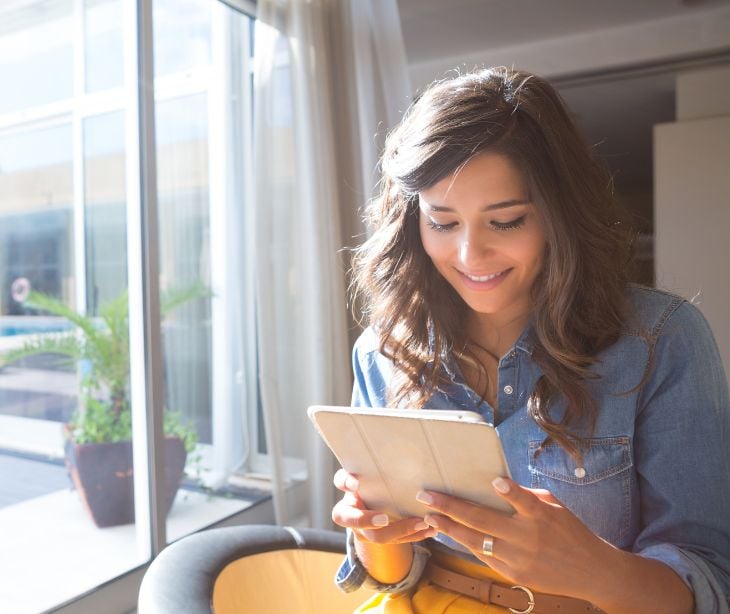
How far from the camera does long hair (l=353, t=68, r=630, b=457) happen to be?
957 millimetres

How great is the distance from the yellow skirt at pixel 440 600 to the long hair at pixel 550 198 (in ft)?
0.79

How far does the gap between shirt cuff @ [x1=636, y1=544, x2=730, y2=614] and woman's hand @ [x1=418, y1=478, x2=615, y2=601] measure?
13 cm

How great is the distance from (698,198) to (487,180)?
102 inches

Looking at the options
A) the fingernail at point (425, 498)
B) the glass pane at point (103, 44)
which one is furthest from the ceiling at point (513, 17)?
the fingernail at point (425, 498)

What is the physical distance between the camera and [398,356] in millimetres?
1162

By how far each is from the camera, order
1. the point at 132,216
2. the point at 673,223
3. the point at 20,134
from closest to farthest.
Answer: the point at 20,134, the point at 132,216, the point at 673,223

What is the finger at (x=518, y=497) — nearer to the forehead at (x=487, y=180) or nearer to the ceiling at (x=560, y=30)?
the forehead at (x=487, y=180)

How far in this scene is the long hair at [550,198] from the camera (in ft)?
3.14

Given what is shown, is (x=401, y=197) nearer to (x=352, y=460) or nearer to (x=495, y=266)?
(x=495, y=266)

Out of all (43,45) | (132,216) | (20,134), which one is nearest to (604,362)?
(132,216)

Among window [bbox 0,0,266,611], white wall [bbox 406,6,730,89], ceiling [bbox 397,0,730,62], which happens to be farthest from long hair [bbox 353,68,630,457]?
ceiling [bbox 397,0,730,62]

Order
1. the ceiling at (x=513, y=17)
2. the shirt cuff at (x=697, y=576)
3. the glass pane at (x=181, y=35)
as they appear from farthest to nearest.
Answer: the ceiling at (x=513, y=17) < the glass pane at (x=181, y=35) < the shirt cuff at (x=697, y=576)

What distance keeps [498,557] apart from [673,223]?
2808 mm

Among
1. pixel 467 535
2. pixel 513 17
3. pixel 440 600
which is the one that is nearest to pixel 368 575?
pixel 440 600
